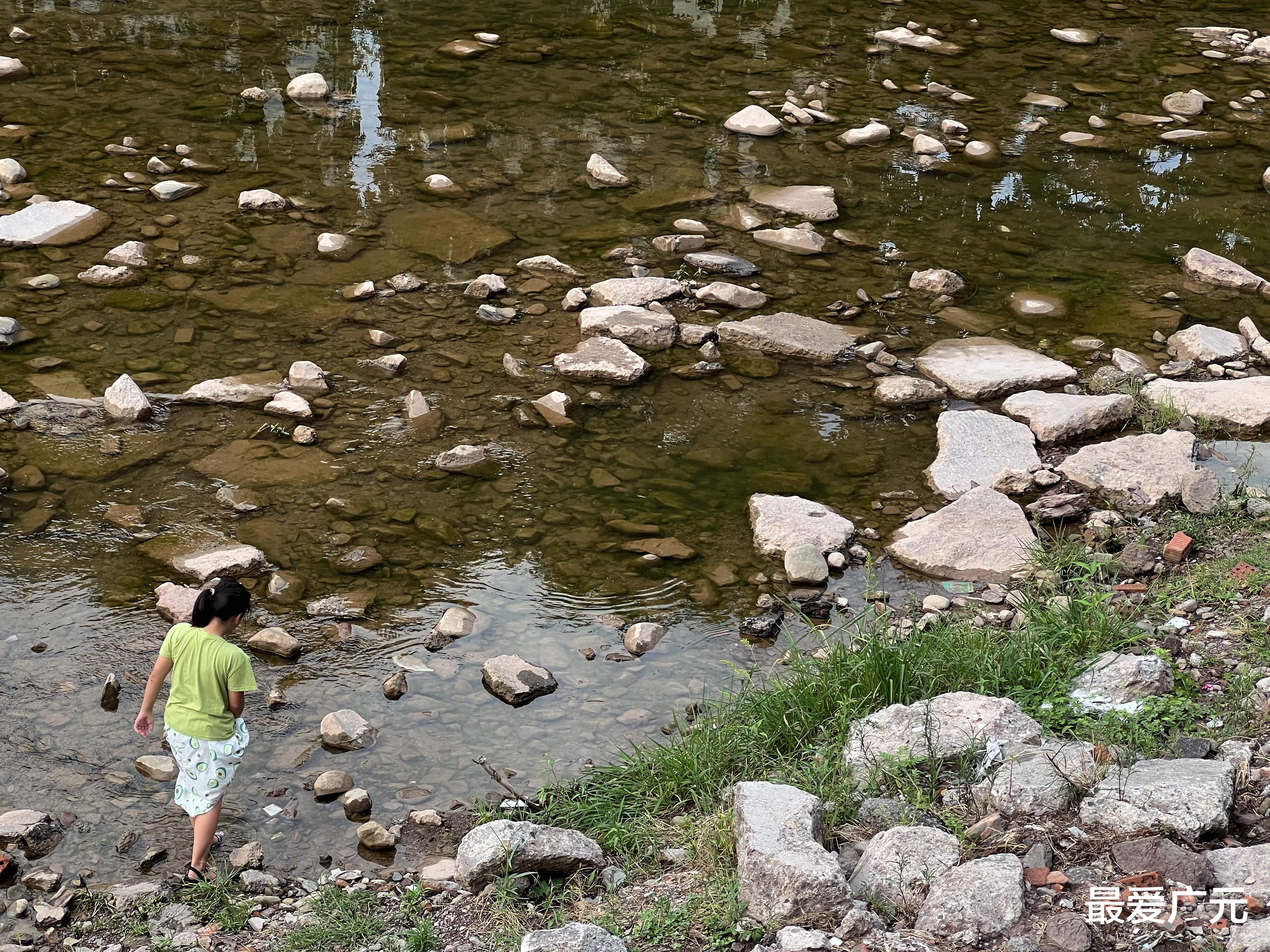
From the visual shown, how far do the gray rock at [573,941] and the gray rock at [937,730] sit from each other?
980mm

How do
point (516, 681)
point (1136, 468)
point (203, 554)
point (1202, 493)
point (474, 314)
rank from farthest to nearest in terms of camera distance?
point (474, 314), point (1136, 468), point (1202, 493), point (203, 554), point (516, 681)

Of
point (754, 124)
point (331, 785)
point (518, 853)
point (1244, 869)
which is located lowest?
point (331, 785)

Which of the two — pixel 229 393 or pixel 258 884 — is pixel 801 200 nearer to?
pixel 229 393

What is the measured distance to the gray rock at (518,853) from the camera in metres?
3.16

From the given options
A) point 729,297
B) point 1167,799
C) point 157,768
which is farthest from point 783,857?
point 729,297

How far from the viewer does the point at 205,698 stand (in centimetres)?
345

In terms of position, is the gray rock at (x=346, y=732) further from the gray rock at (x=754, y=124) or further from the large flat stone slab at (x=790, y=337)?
the gray rock at (x=754, y=124)

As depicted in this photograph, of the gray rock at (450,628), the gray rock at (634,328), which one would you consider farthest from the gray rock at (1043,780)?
the gray rock at (634,328)

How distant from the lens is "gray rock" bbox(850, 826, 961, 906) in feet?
9.25

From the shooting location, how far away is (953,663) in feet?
12.4

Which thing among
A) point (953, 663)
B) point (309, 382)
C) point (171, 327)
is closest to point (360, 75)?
point (171, 327)

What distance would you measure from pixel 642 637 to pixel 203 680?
5.59ft

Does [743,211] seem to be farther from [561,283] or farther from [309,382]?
[309,382]

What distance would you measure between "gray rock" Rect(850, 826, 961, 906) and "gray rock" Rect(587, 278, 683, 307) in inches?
166
